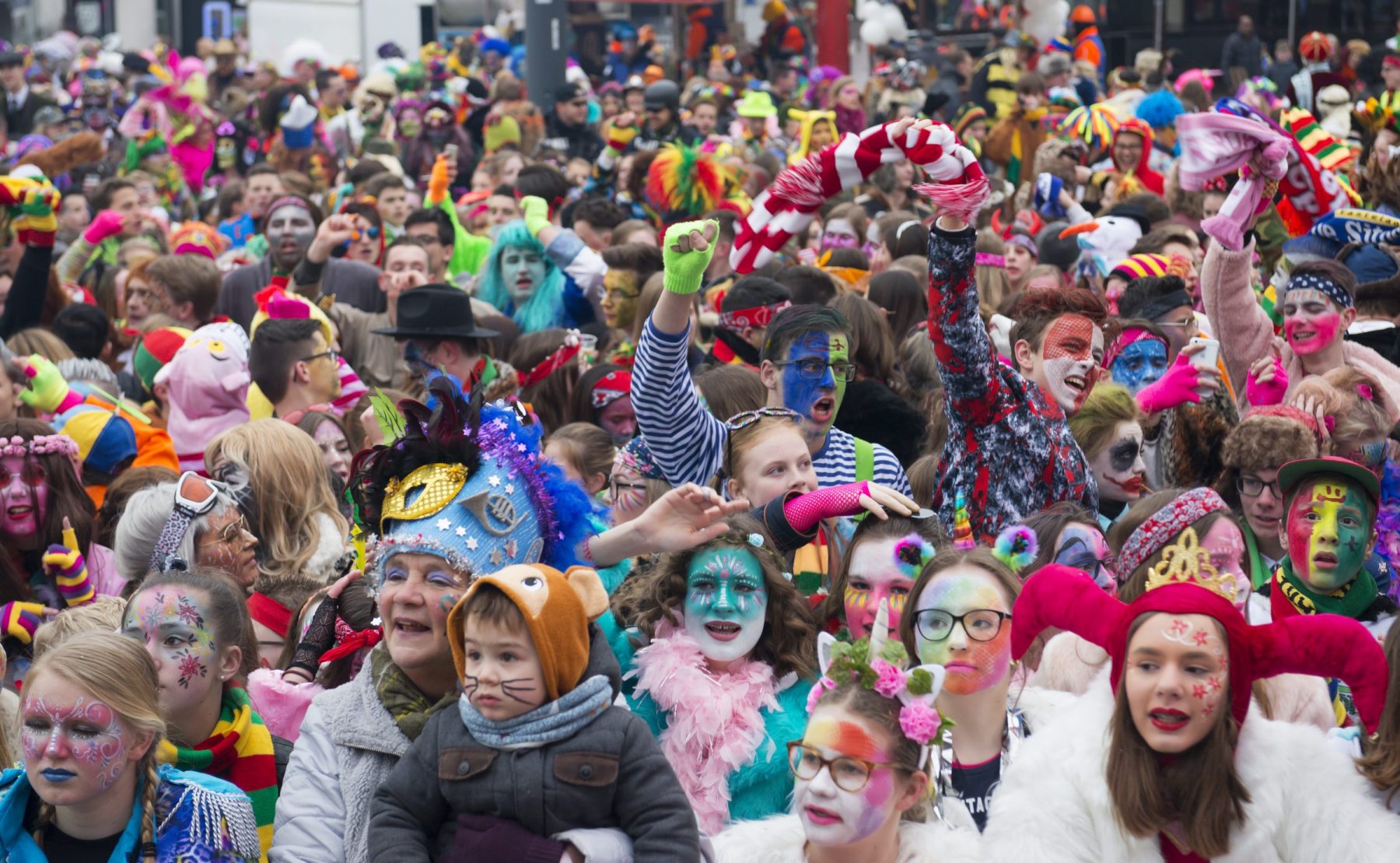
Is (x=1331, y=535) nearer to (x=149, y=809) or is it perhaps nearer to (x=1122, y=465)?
(x=1122, y=465)

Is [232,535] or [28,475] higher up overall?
[28,475]

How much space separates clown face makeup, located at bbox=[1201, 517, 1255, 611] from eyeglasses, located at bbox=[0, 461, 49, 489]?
136 inches

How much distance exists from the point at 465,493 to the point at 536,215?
207 inches

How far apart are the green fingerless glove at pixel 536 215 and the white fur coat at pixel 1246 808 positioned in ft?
19.1

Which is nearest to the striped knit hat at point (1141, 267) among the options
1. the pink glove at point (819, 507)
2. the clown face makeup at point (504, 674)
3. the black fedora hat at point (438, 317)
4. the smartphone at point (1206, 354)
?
the smartphone at point (1206, 354)

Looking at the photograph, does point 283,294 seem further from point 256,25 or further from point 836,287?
point 256,25

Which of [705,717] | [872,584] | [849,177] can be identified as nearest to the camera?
[705,717]

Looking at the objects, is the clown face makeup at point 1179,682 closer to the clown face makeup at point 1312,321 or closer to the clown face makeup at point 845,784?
the clown face makeup at point 845,784

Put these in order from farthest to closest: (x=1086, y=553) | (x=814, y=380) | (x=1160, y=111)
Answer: (x=1160, y=111), (x=814, y=380), (x=1086, y=553)

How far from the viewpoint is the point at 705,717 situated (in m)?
3.95

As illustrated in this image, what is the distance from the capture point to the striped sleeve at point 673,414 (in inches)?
184

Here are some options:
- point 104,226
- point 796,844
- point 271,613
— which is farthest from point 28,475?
point 104,226

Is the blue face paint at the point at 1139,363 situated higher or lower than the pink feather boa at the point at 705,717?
higher

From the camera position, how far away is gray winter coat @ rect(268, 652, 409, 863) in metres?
3.54
